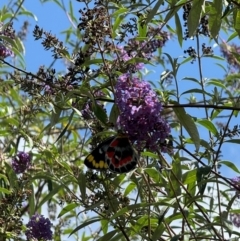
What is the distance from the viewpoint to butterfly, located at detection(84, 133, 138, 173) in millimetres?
1542

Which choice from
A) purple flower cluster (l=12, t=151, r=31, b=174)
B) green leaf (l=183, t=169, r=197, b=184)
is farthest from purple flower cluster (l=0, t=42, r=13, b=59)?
green leaf (l=183, t=169, r=197, b=184)

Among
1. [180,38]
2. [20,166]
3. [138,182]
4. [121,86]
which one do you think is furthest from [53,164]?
[121,86]

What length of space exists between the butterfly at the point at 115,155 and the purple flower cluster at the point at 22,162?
737mm

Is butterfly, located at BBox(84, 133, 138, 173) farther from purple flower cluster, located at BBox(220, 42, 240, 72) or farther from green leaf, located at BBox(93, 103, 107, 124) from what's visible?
purple flower cluster, located at BBox(220, 42, 240, 72)

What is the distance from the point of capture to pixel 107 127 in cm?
175

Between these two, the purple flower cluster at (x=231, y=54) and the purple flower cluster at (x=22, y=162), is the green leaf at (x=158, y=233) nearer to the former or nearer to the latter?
the purple flower cluster at (x=22, y=162)

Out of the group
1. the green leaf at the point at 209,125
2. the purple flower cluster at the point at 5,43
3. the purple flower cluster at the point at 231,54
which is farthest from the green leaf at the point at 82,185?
the purple flower cluster at the point at 231,54

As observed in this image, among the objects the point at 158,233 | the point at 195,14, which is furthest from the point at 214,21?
the point at 158,233

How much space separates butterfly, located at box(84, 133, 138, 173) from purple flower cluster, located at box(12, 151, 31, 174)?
2.42 feet

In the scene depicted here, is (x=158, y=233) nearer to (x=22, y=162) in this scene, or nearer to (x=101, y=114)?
(x=101, y=114)

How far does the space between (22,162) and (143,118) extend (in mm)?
1055

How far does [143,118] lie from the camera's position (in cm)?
141

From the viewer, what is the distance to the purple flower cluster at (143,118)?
1414mm

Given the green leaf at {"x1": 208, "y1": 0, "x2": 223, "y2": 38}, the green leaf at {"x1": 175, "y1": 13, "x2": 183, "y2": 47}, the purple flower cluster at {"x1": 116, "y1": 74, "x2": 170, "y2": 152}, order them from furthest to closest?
the green leaf at {"x1": 175, "y1": 13, "x2": 183, "y2": 47}, the green leaf at {"x1": 208, "y1": 0, "x2": 223, "y2": 38}, the purple flower cluster at {"x1": 116, "y1": 74, "x2": 170, "y2": 152}
